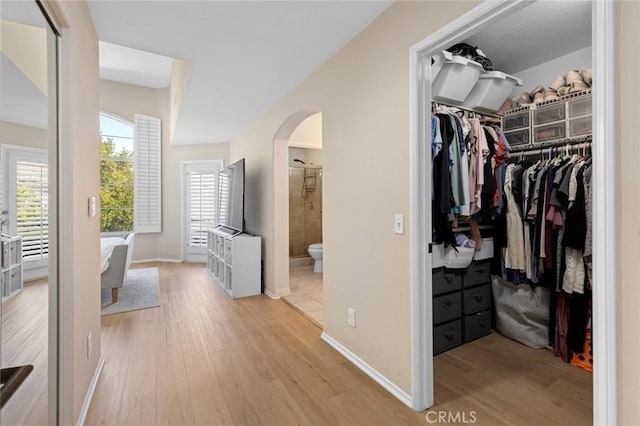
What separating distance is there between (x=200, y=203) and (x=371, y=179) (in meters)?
5.07

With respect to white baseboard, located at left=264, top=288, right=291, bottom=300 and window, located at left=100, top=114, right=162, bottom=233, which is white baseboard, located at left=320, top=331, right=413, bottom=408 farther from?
window, located at left=100, top=114, right=162, bottom=233

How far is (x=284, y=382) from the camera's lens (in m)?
2.07

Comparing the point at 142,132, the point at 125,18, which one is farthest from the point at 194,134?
the point at 125,18

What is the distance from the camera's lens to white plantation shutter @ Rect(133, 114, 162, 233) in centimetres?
616

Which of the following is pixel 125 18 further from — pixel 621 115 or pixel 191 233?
pixel 191 233

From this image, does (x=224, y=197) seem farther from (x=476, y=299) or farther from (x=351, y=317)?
(x=476, y=299)

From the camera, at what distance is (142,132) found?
6.21 meters

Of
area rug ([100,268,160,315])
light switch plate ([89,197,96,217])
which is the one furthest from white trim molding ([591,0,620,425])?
area rug ([100,268,160,315])

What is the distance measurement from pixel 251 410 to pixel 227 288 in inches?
97.2

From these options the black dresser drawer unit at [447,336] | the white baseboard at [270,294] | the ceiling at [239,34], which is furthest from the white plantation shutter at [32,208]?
the white baseboard at [270,294]

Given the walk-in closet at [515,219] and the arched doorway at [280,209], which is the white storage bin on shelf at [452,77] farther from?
the arched doorway at [280,209]

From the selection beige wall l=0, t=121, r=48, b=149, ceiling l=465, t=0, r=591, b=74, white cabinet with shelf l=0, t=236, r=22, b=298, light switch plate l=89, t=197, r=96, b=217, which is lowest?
white cabinet with shelf l=0, t=236, r=22, b=298

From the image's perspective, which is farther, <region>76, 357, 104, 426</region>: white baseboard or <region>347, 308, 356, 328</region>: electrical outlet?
<region>347, 308, 356, 328</region>: electrical outlet

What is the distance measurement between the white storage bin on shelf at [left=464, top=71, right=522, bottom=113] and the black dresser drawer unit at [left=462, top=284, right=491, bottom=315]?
1.59 meters
